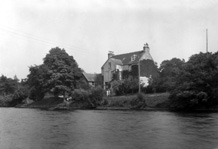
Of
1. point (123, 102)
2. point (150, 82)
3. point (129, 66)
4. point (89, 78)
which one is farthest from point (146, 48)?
point (89, 78)

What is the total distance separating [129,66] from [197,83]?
104 ft

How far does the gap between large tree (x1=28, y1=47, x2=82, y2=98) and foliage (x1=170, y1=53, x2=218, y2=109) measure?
32.3 metres

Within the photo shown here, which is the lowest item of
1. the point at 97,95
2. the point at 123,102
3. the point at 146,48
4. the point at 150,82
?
the point at 123,102

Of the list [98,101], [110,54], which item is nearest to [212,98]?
[98,101]

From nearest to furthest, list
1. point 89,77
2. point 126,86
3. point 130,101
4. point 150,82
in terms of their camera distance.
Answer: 1. point 130,101
2. point 150,82
3. point 126,86
4. point 89,77

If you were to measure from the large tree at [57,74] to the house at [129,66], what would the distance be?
9.52 meters

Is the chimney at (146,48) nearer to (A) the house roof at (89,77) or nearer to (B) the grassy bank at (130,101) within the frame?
(B) the grassy bank at (130,101)

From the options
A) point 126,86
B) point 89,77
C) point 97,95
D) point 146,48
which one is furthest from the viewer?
point 89,77

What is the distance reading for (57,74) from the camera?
71688 millimetres

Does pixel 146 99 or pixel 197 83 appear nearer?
pixel 197 83

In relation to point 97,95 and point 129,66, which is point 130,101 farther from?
point 129,66

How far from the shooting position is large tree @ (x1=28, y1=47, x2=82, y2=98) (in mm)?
71625

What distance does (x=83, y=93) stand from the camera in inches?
2608

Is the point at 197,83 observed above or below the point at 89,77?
below
